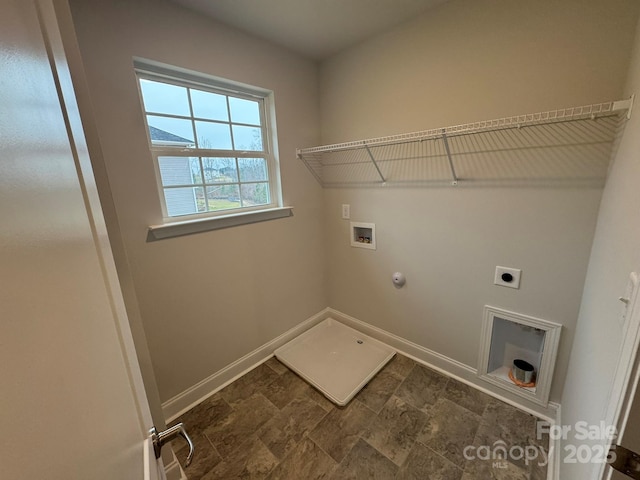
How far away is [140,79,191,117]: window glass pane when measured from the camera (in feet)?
4.79

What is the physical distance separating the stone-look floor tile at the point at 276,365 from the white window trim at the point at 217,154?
3.89ft

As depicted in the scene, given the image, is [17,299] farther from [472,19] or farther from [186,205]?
[472,19]

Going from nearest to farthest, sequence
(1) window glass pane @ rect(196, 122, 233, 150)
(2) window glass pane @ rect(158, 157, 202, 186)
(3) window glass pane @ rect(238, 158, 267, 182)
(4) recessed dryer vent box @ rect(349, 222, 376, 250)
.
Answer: (2) window glass pane @ rect(158, 157, 202, 186) < (1) window glass pane @ rect(196, 122, 233, 150) < (3) window glass pane @ rect(238, 158, 267, 182) < (4) recessed dryer vent box @ rect(349, 222, 376, 250)

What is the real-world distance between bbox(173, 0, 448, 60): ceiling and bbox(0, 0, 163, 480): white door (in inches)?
52.1

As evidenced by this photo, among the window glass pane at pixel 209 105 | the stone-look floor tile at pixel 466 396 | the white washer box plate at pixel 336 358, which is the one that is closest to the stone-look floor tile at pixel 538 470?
the stone-look floor tile at pixel 466 396

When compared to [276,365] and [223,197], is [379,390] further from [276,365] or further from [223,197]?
[223,197]

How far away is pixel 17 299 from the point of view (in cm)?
24

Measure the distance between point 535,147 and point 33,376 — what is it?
192cm

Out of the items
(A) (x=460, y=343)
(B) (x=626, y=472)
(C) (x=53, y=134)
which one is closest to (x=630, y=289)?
(B) (x=626, y=472)

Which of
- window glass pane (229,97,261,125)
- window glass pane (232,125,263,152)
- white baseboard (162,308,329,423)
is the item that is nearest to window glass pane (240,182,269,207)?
window glass pane (232,125,263,152)

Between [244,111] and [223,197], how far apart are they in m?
0.66

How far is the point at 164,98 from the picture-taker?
1525 mm

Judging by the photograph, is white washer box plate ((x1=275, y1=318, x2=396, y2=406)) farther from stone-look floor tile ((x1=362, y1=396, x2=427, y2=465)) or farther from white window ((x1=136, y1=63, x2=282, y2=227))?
white window ((x1=136, y1=63, x2=282, y2=227))

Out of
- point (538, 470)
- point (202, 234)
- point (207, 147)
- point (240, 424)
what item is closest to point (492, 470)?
point (538, 470)
